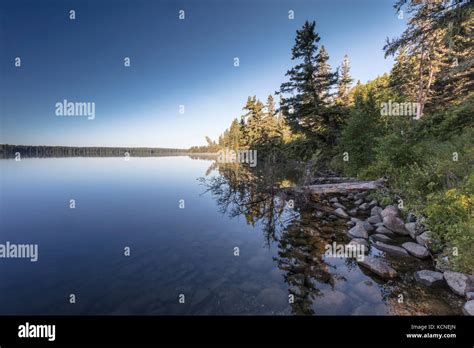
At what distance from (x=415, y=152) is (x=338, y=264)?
729 cm

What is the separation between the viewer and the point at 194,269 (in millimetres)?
5742

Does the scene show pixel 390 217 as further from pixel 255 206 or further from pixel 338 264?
pixel 255 206

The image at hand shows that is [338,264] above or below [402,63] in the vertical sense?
below

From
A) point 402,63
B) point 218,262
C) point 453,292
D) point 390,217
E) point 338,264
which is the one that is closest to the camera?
point 453,292

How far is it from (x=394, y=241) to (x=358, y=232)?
0.96 meters

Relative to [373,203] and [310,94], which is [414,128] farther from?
[310,94]

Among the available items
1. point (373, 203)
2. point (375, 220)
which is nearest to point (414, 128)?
point (373, 203)

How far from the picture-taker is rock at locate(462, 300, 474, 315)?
3.49 meters

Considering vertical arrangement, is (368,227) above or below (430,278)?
above

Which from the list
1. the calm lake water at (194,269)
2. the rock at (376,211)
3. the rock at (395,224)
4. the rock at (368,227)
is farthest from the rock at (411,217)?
the calm lake water at (194,269)
